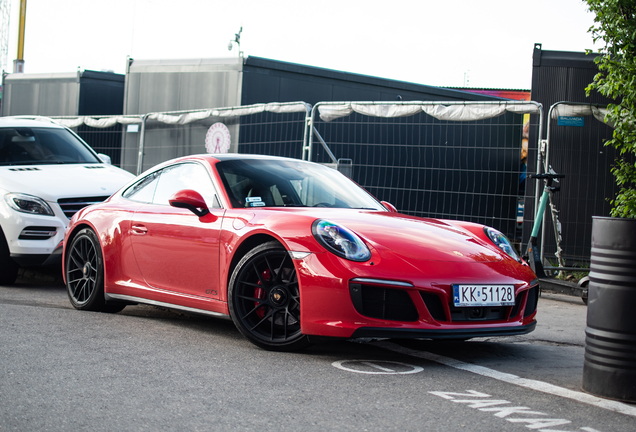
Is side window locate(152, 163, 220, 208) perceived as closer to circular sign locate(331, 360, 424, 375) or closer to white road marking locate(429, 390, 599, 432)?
circular sign locate(331, 360, 424, 375)

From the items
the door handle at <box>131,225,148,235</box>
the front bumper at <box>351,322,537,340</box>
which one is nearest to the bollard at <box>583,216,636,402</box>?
the front bumper at <box>351,322,537,340</box>

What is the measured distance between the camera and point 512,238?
9438mm

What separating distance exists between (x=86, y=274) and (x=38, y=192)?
5.70 feet

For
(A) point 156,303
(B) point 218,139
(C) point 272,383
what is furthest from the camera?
(B) point 218,139

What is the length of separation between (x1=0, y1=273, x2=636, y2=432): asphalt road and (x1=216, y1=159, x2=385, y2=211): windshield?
0.98m

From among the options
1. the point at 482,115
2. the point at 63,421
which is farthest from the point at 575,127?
the point at 63,421

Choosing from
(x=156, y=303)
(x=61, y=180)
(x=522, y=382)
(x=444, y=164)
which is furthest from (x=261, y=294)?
(x=444, y=164)

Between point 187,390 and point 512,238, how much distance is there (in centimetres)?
656

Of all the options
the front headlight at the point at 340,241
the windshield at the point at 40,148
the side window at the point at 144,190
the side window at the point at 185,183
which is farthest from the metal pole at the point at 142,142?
the front headlight at the point at 340,241

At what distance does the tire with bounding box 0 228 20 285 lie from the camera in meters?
7.54

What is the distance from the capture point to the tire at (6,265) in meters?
7.54

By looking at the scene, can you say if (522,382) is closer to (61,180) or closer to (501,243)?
(501,243)

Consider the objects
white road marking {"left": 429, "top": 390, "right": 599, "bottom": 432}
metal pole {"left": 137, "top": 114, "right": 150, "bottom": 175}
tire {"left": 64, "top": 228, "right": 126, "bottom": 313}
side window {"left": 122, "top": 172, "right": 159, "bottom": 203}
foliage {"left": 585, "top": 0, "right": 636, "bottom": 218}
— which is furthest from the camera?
metal pole {"left": 137, "top": 114, "right": 150, "bottom": 175}

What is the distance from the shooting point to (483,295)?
4.35m
